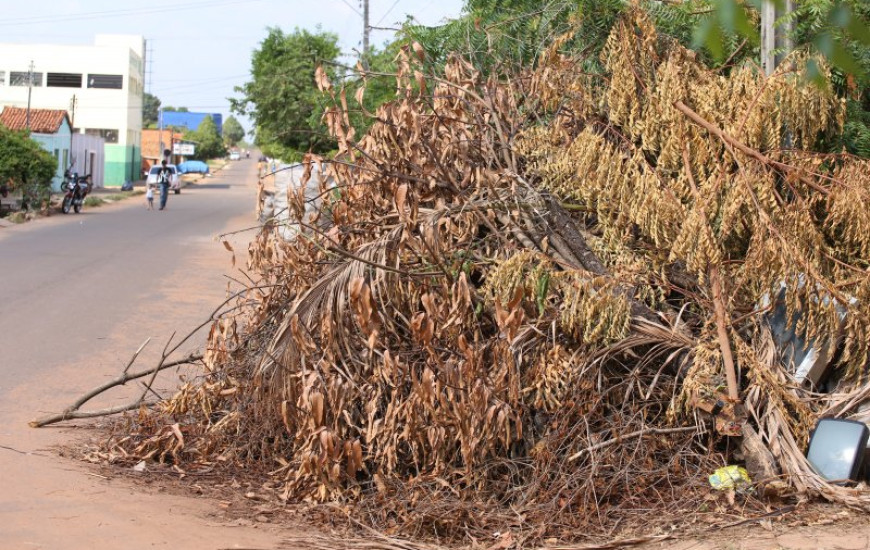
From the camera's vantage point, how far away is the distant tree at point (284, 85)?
115 ft

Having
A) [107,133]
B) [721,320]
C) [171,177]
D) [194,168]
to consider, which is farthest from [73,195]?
[194,168]

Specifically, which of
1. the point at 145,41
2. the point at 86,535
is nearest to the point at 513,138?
the point at 86,535

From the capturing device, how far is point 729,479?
5547mm

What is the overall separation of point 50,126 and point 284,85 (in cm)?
2102

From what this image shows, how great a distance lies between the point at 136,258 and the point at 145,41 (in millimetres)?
64078

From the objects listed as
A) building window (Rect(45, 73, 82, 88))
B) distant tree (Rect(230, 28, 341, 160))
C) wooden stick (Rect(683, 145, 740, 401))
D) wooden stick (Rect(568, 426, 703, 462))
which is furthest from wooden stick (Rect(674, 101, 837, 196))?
building window (Rect(45, 73, 82, 88))

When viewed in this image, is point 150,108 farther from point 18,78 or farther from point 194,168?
point 18,78

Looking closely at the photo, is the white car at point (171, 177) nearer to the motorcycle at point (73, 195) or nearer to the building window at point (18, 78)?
the motorcycle at point (73, 195)

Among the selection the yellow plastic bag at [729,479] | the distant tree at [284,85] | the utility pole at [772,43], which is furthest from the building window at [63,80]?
the yellow plastic bag at [729,479]

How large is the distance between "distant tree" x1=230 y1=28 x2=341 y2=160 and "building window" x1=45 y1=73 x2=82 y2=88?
35124 mm

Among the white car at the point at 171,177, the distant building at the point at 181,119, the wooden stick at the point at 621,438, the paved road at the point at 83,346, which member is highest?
the distant building at the point at 181,119

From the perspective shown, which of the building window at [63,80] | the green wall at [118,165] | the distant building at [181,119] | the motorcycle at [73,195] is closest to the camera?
the motorcycle at [73,195]

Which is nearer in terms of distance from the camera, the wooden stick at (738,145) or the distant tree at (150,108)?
the wooden stick at (738,145)

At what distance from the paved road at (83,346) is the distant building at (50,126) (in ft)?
83.8
